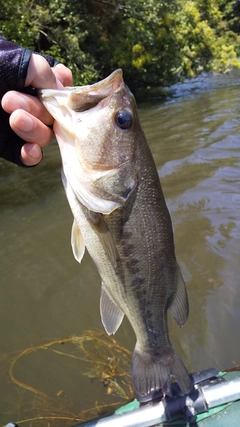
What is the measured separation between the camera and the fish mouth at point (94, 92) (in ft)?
5.31

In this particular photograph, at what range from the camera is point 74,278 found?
4.02 metres

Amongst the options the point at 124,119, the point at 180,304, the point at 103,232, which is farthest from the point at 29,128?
the point at 180,304

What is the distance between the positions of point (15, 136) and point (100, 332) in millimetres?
2151

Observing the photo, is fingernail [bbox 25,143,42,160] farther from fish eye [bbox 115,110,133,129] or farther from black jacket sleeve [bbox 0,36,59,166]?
fish eye [bbox 115,110,133,129]

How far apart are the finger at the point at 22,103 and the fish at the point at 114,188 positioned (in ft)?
0.12

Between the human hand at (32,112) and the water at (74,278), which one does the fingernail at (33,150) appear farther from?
the water at (74,278)

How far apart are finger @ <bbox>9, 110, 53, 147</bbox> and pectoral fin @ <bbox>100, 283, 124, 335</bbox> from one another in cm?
81

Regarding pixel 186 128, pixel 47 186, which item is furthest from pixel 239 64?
pixel 47 186

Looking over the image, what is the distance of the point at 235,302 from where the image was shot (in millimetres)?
3648

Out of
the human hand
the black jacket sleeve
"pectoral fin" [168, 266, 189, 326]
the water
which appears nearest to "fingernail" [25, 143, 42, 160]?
the human hand

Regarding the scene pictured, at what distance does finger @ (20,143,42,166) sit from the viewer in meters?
1.70

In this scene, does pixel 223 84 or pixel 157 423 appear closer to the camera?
pixel 157 423

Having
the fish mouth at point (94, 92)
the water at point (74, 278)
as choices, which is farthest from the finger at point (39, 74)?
the water at point (74, 278)

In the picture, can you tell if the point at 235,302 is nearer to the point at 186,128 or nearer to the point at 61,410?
the point at 61,410
